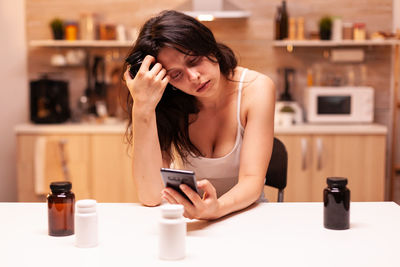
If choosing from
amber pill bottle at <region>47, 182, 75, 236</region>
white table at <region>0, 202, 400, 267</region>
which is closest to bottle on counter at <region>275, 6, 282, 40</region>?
white table at <region>0, 202, 400, 267</region>

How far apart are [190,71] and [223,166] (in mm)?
444

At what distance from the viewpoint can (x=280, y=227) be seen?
1441mm

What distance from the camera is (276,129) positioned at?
3.72 metres

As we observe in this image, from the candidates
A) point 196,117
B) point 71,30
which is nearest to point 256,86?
point 196,117

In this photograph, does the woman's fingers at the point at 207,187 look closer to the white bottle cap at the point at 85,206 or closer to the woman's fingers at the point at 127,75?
the white bottle cap at the point at 85,206

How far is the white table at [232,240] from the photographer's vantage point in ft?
3.92

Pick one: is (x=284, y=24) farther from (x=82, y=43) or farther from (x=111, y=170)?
(x=111, y=170)

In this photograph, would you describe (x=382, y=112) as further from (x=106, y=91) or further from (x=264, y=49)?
(x=106, y=91)

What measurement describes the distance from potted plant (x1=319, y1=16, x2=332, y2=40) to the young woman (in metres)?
2.23

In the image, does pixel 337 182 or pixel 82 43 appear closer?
pixel 337 182

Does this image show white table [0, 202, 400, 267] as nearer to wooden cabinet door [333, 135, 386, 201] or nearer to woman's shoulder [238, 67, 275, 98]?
woman's shoulder [238, 67, 275, 98]

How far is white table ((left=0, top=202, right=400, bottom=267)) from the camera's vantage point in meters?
1.20

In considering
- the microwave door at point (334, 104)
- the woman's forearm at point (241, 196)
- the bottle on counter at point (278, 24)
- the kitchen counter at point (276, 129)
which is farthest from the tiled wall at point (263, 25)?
the woman's forearm at point (241, 196)

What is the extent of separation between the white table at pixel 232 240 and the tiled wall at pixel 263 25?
2.68m
